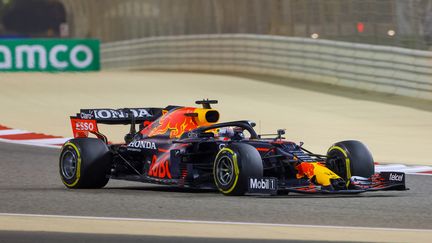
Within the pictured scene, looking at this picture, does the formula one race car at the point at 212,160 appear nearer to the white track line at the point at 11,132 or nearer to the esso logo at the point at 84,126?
the esso logo at the point at 84,126

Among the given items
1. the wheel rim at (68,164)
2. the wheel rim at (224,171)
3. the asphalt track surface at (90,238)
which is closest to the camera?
the asphalt track surface at (90,238)

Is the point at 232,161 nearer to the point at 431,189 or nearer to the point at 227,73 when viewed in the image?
the point at 431,189

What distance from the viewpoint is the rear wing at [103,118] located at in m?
14.8

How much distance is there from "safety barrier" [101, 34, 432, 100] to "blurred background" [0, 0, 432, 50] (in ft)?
0.82

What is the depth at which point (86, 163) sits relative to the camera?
46.0ft

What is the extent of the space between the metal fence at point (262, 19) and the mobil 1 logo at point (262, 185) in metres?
13.7

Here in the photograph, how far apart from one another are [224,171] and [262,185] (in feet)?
1.61

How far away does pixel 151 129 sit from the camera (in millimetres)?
14430

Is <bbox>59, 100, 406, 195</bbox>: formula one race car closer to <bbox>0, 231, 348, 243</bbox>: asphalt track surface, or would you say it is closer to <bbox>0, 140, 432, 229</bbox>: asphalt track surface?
<bbox>0, 140, 432, 229</bbox>: asphalt track surface

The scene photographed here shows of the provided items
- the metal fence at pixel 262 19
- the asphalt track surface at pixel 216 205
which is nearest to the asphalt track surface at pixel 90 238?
the asphalt track surface at pixel 216 205

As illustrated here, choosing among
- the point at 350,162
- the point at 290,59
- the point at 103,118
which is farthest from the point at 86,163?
the point at 290,59

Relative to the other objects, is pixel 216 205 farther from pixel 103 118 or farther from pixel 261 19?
pixel 261 19

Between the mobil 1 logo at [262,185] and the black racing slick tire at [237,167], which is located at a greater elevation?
the black racing slick tire at [237,167]

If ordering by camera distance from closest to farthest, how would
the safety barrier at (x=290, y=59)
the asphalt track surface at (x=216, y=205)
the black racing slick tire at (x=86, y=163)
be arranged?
the asphalt track surface at (x=216, y=205), the black racing slick tire at (x=86, y=163), the safety barrier at (x=290, y=59)
